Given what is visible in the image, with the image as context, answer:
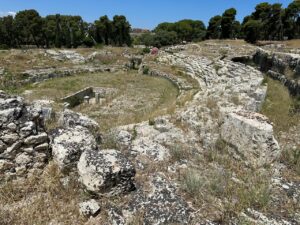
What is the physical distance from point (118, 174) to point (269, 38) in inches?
2231

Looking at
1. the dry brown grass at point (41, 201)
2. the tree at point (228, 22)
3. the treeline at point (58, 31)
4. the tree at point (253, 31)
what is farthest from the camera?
the tree at point (228, 22)

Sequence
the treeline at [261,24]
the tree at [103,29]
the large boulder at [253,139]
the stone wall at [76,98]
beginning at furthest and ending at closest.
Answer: the tree at [103,29] < the treeline at [261,24] < the stone wall at [76,98] < the large boulder at [253,139]

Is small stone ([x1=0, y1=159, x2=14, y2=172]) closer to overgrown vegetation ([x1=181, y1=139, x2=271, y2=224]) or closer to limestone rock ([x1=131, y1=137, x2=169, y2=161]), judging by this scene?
limestone rock ([x1=131, y1=137, x2=169, y2=161])

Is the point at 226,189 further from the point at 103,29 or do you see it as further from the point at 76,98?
the point at 103,29

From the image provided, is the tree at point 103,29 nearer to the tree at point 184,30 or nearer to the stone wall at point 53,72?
the tree at point 184,30

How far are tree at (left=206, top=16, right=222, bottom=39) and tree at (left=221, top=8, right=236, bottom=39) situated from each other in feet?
5.93

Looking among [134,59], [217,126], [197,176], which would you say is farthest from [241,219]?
[134,59]

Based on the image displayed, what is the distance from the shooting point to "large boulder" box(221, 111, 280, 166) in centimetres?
593

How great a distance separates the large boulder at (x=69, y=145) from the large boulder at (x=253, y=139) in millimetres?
3170

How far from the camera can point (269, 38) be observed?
177ft

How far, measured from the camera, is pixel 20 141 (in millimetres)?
4988

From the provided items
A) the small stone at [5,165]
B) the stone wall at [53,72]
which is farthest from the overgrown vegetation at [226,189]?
the stone wall at [53,72]

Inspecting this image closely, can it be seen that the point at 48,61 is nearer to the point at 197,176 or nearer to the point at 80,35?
the point at 80,35

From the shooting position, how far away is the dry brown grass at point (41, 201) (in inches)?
164
